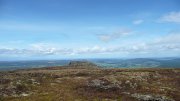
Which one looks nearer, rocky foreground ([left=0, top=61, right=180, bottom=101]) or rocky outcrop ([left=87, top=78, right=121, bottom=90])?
rocky foreground ([left=0, top=61, right=180, bottom=101])

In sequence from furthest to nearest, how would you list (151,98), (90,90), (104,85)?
(104,85), (90,90), (151,98)

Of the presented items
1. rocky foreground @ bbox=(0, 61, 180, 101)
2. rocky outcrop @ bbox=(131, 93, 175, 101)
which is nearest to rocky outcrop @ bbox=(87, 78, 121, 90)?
rocky foreground @ bbox=(0, 61, 180, 101)

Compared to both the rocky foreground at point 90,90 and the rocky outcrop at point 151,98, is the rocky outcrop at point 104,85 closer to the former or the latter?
the rocky foreground at point 90,90

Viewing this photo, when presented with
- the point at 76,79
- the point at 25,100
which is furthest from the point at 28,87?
the point at 76,79

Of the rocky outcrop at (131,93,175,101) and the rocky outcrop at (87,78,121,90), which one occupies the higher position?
the rocky outcrop at (87,78,121,90)

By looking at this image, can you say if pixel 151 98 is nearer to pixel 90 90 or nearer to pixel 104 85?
pixel 90 90

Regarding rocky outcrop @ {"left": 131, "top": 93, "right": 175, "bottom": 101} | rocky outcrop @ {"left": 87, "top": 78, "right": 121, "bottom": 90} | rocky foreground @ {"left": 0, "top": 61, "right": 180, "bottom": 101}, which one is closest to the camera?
rocky outcrop @ {"left": 131, "top": 93, "right": 175, "bottom": 101}

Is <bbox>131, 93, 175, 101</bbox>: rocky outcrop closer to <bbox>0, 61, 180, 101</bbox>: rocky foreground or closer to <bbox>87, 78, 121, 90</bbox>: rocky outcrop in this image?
<bbox>0, 61, 180, 101</bbox>: rocky foreground

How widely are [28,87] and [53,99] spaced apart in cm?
1178

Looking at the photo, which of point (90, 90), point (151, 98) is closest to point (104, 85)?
point (90, 90)

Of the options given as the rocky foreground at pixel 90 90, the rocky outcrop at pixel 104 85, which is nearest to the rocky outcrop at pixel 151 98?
the rocky foreground at pixel 90 90

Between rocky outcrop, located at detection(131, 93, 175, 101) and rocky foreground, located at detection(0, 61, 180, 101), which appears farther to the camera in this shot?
rocky foreground, located at detection(0, 61, 180, 101)

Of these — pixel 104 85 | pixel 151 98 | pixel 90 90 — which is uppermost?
pixel 104 85

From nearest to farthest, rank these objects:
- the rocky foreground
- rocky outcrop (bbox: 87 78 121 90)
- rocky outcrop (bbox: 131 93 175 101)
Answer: rocky outcrop (bbox: 131 93 175 101)
the rocky foreground
rocky outcrop (bbox: 87 78 121 90)
